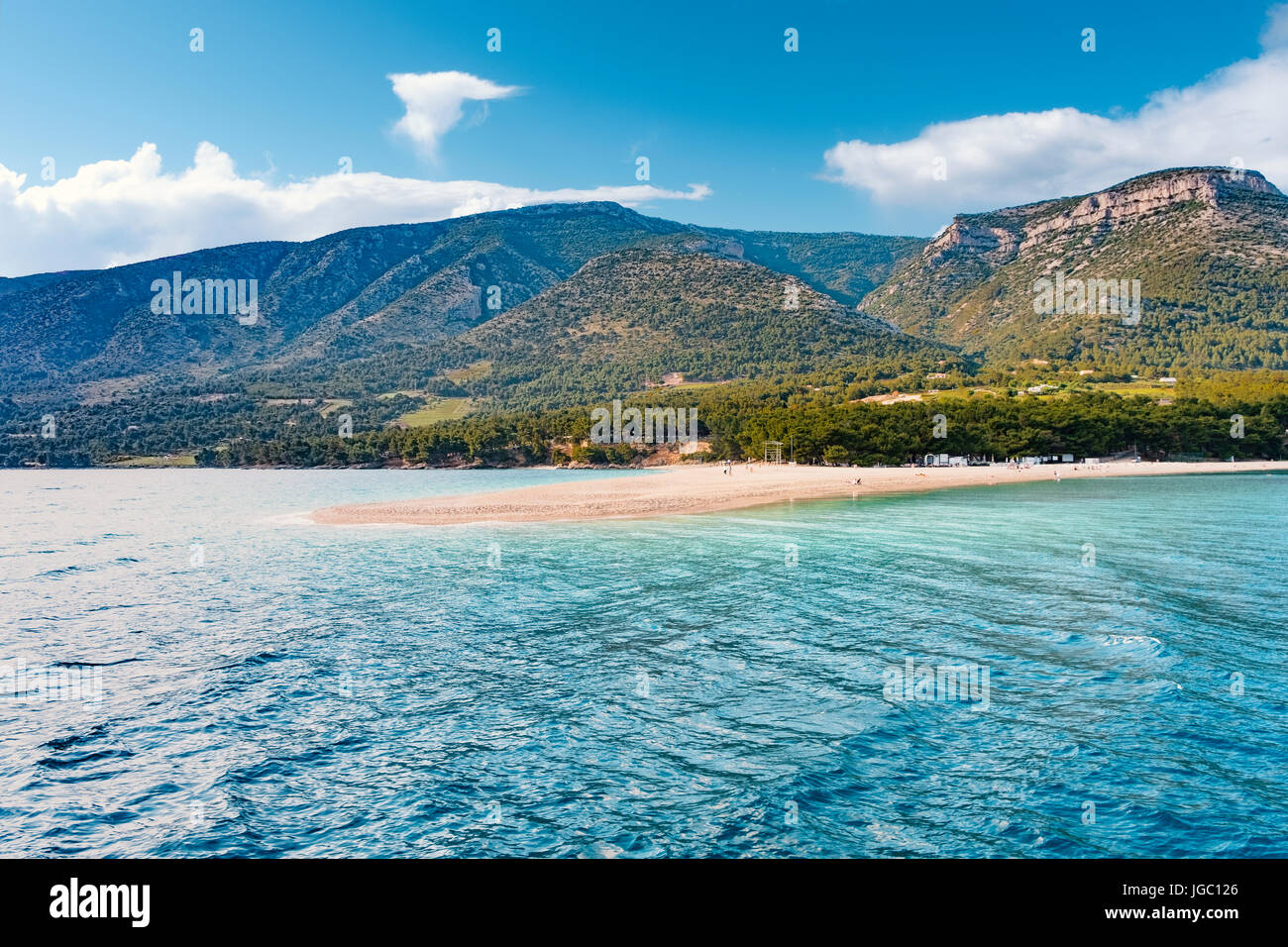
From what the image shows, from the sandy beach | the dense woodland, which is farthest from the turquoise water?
the dense woodland

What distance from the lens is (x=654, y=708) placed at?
48.2 ft

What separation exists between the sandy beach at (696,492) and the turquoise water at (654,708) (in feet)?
68.5

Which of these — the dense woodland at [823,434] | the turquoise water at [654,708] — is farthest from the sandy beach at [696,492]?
the turquoise water at [654,708]

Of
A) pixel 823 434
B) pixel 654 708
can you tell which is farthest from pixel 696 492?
pixel 654 708

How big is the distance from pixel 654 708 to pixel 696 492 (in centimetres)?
5170

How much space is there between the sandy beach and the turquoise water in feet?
68.5

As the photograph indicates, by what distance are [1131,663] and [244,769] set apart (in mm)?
17737

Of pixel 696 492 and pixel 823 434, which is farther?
pixel 823 434

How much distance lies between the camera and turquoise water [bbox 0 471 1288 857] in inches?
406

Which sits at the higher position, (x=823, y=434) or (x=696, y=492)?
(x=823, y=434)

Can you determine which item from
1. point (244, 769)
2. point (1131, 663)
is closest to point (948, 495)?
point (1131, 663)

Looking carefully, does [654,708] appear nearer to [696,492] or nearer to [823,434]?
[696,492]

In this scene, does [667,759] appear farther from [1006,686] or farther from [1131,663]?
[1131,663]

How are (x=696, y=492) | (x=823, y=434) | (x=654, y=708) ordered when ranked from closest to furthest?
1. (x=654, y=708)
2. (x=696, y=492)
3. (x=823, y=434)
